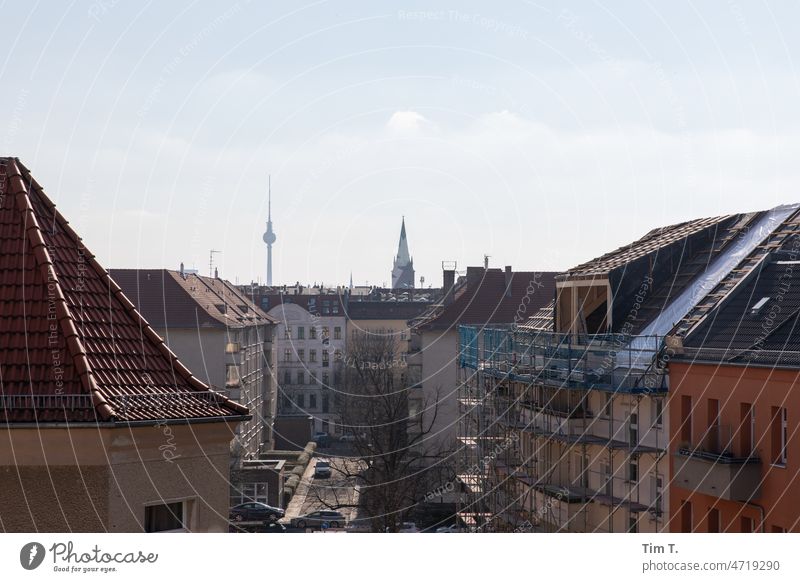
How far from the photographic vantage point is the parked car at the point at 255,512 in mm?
45219

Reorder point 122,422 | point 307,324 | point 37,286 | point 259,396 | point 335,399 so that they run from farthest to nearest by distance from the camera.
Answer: point 307,324
point 335,399
point 259,396
point 37,286
point 122,422

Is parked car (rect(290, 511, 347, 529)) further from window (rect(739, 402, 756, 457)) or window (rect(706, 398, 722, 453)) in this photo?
window (rect(739, 402, 756, 457))

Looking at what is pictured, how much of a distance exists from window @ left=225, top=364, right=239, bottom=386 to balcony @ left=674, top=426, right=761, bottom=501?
3875cm

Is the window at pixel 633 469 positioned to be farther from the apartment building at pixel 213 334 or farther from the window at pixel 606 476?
the apartment building at pixel 213 334

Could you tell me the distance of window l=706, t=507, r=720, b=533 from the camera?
2022cm

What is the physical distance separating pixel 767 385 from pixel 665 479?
410 cm

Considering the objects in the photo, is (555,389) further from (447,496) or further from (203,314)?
(203,314)

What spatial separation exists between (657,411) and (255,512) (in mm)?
26296

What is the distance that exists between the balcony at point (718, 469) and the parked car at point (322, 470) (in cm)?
3791

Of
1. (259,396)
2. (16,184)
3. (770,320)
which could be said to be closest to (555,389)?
(770,320)

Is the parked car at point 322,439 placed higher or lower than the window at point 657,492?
lower

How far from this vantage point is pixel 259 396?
68.2 meters

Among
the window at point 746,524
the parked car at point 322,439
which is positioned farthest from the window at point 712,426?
the parked car at point 322,439

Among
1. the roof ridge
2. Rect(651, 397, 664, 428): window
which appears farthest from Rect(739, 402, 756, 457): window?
the roof ridge
